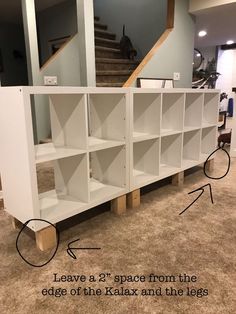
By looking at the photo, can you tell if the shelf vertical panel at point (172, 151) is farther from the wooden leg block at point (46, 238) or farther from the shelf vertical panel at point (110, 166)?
the wooden leg block at point (46, 238)

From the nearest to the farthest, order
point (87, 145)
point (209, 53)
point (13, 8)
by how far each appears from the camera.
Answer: point (87, 145) < point (13, 8) < point (209, 53)

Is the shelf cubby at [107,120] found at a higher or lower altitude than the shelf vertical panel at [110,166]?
higher

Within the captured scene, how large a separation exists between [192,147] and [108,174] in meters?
1.22

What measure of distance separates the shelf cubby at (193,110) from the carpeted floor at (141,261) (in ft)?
3.18

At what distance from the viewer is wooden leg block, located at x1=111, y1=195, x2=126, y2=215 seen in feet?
6.73

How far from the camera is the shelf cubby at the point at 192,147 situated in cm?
283

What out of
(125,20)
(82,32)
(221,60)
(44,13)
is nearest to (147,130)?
(82,32)

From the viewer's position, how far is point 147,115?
2.32 metres

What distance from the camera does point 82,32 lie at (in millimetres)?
2582

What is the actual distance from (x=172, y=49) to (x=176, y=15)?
443 mm

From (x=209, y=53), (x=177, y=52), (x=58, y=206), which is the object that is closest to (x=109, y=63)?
(x=177, y=52)

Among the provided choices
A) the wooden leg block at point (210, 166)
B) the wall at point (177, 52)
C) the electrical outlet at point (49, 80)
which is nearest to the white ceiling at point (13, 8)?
the electrical outlet at point (49, 80)

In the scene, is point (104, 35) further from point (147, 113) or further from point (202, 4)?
point (147, 113)

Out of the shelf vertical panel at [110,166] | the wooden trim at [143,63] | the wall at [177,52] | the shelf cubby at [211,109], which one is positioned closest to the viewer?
the shelf vertical panel at [110,166]
